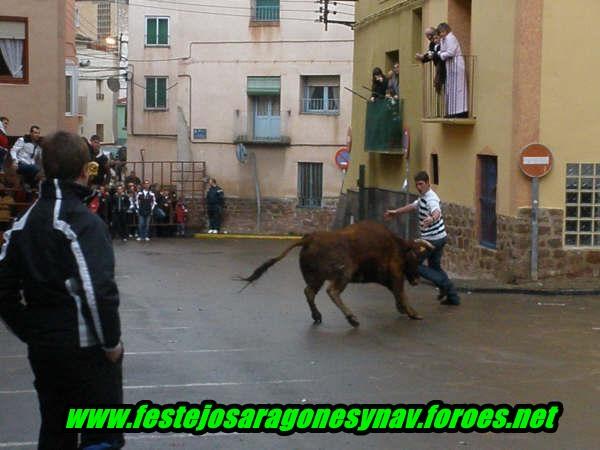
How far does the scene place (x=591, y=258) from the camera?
19375 mm

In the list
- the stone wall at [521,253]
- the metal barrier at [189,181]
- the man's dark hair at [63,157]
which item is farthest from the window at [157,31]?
the man's dark hair at [63,157]

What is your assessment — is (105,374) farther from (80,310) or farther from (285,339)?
(285,339)

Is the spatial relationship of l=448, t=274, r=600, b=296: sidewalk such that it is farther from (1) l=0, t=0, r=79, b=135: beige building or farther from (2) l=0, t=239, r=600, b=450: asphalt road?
(1) l=0, t=0, r=79, b=135: beige building

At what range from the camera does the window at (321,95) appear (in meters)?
47.7

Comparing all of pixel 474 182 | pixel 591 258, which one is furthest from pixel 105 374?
pixel 474 182

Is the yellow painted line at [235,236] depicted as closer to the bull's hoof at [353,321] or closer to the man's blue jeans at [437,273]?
the man's blue jeans at [437,273]

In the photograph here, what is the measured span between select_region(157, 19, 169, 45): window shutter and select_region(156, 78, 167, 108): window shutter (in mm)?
1608

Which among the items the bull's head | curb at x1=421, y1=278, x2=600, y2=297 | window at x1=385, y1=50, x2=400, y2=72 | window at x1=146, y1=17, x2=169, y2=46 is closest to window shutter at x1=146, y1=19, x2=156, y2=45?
window at x1=146, y1=17, x2=169, y2=46

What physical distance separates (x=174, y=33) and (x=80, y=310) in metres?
44.9

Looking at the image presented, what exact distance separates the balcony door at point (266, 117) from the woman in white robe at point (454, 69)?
1044 inches

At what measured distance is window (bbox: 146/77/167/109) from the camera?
166 feet

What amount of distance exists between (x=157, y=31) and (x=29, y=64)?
20447 millimetres

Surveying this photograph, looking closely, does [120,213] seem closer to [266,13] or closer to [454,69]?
A: [266,13]

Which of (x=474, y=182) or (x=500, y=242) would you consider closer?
(x=500, y=242)
